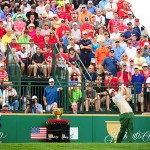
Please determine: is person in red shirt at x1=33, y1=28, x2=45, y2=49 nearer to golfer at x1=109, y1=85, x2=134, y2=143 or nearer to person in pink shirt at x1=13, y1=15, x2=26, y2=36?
person in pink shirt at x1=13, y1=15, x2=26, y2=36

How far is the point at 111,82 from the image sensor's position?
3180cm

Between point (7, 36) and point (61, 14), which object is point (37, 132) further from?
point (61, 14)

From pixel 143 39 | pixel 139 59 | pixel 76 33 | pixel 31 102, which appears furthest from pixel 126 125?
pixel 143 39

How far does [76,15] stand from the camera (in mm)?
36812

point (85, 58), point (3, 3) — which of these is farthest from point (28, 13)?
point (85, 58)

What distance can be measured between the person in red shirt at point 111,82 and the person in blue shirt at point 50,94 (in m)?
1.73

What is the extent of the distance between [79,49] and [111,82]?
9.40ft

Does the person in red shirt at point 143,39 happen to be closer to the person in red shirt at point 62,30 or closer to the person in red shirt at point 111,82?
the person in red shirt at point 62,30

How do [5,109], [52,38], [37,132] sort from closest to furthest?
[5,109] → [37,132] → [52,38]

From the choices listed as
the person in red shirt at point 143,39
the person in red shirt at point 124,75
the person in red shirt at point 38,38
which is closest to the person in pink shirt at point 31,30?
the person in red shirt at point 38,38

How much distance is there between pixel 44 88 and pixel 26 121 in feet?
4.55

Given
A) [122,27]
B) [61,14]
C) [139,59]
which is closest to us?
[139,59]

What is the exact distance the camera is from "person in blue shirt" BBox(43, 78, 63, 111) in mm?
31089

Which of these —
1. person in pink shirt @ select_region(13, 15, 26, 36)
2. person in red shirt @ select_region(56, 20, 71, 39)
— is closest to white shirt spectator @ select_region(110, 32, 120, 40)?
person in red shirt @ select_region(56, 20, 71, 39)
